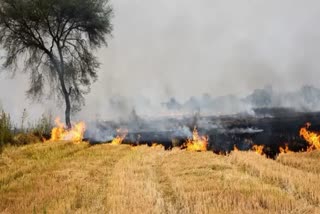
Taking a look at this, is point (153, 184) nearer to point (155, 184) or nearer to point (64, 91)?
point (155, 184)

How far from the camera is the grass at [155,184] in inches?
421

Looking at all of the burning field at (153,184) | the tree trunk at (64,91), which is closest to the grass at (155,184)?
the burning field at (153,184)

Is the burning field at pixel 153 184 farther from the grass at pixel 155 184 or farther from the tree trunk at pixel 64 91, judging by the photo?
the tree trunk at pixel 64 91

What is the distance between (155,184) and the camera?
13742mm

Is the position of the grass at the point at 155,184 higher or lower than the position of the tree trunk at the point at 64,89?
lower

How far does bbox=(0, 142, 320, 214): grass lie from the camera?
10.7 meters

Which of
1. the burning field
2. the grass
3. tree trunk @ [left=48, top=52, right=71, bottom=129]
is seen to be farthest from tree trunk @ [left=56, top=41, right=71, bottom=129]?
the grass

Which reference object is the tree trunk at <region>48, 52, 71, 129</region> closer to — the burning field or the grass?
the burning field

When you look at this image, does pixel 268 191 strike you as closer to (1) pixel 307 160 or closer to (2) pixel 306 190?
(2) pixel 306 190

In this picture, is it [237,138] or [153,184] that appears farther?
[237,138]

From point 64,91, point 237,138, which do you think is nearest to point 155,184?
point 64,91

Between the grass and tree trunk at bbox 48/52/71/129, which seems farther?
tree trunk at bbox 48/52/71/129

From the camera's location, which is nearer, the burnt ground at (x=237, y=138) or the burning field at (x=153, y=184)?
the burning field at (x=153, y=184)

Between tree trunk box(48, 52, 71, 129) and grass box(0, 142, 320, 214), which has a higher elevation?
tree trunk box(48, 52, 71, 129)
